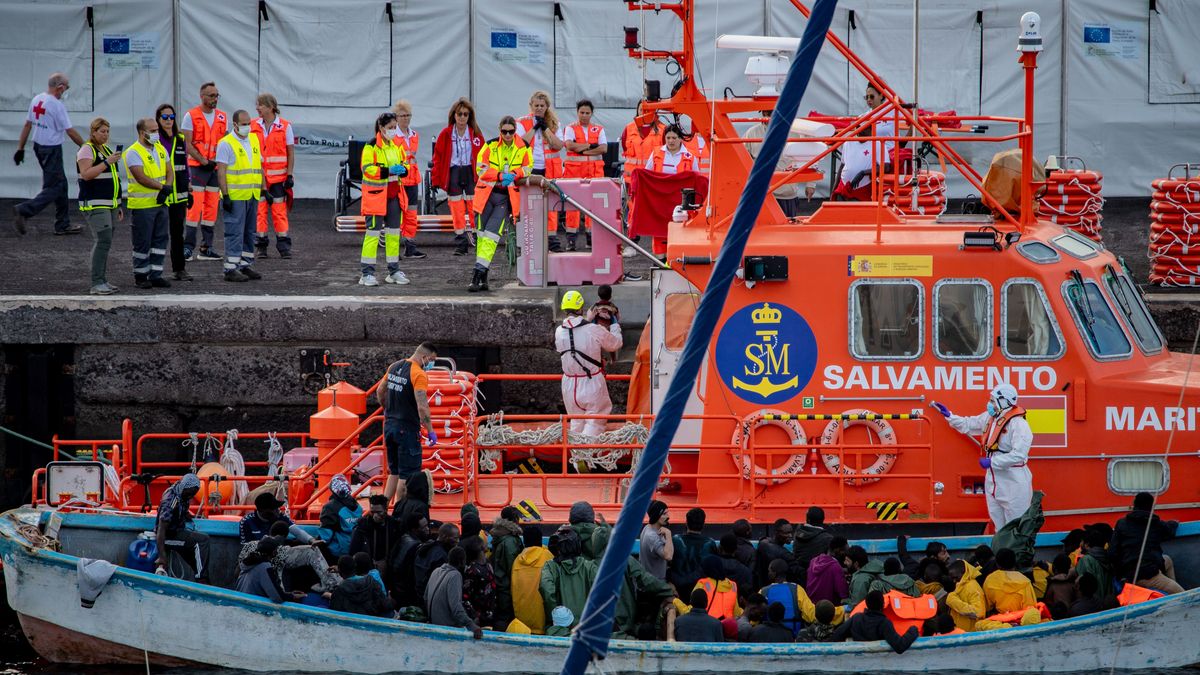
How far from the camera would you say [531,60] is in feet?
69.6

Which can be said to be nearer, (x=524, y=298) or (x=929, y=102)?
(x=524, y=298)

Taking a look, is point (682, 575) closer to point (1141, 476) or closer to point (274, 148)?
point (1141, 476)

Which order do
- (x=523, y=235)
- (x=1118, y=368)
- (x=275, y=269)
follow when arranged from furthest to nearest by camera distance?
(x=275, y=269)
(x=523, y=235)
(x=1118, y=368)

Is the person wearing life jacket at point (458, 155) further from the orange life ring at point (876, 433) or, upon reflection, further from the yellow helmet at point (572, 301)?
the orange life ring at point (876, 433)

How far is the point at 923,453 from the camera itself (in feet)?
34.6

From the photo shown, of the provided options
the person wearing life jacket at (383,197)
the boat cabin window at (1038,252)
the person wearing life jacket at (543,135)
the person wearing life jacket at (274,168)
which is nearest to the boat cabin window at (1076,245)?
the boat cabin window at (1038,252)

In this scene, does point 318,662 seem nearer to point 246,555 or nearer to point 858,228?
point 246,555

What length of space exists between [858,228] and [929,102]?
1117cm

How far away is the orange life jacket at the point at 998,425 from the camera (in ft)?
32.9

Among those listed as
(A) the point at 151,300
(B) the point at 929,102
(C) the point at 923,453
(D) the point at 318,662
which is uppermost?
(B) the point at 929,102

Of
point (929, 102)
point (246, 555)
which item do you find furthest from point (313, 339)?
point (929, 102)

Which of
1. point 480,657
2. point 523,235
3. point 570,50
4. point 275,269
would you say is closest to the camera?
point 480,657

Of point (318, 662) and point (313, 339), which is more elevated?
point (313, 339)

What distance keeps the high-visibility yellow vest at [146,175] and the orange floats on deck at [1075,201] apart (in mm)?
9004
